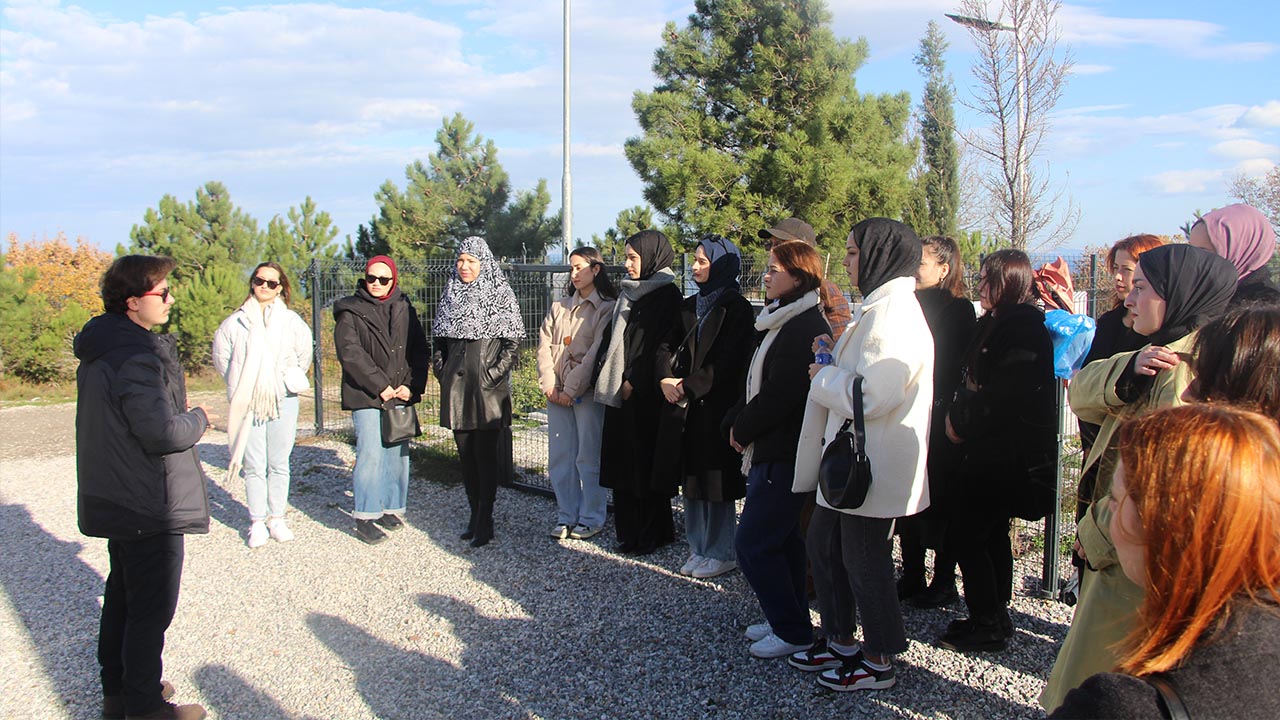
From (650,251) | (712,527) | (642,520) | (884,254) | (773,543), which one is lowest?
(642,520)

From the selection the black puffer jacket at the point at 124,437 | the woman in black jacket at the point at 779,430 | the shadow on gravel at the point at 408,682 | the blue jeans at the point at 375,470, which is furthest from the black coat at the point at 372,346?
the woman in black jacket at the point at 779,430

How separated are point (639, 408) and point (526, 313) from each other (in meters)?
2.66

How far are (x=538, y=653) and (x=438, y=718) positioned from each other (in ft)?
2.26

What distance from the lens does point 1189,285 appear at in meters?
2.66

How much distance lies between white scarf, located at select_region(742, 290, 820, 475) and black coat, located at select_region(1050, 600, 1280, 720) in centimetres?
267

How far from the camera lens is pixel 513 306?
19.8 ft

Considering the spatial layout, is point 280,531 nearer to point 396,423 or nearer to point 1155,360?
point 396,423

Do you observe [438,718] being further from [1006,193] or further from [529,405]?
[1006,193]

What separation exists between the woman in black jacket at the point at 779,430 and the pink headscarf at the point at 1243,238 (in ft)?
5.10

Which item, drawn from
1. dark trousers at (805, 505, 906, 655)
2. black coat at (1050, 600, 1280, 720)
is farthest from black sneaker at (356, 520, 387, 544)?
black coat at (1050, 600, 1280, 720)

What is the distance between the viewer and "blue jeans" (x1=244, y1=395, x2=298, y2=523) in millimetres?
5988

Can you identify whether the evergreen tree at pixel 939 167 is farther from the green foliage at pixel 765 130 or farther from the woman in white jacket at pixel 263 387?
the woman in white jacket at pixel 263 387

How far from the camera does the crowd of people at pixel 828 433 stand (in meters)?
1.29

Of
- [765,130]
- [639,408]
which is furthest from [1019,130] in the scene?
[639,408]
